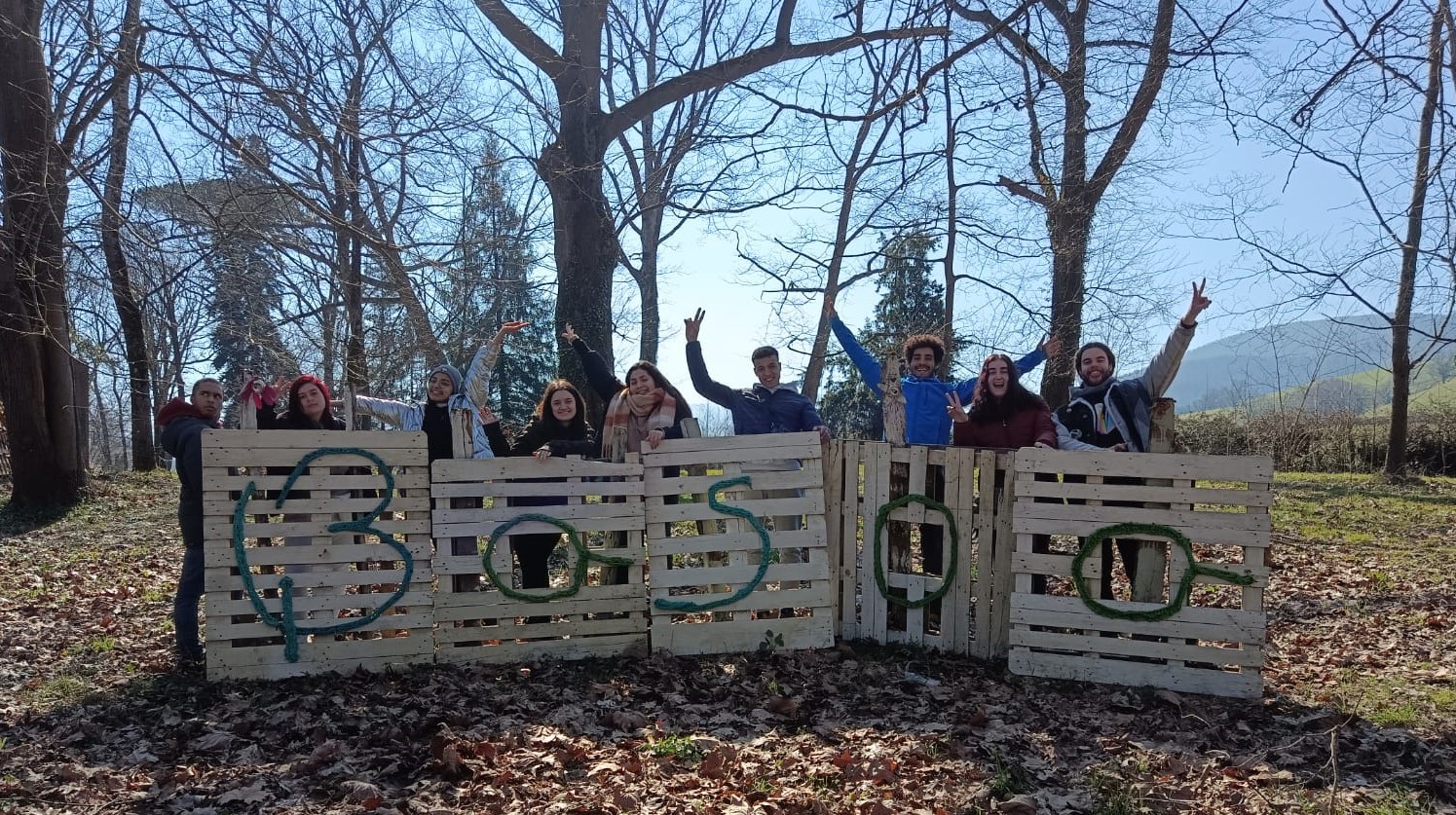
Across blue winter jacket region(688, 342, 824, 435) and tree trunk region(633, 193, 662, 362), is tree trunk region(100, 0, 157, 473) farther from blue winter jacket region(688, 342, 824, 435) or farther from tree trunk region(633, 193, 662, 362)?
tree trunk region(633, 193, 662, 362)

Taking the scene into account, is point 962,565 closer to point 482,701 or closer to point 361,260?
point 482,701

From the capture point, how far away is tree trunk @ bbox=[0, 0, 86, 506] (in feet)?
35.1

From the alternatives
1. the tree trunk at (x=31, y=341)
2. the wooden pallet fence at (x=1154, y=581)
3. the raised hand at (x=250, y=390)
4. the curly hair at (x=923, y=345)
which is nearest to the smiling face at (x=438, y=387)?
the raised hand at (x=250, y=390)

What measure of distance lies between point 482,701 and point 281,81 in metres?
5.42

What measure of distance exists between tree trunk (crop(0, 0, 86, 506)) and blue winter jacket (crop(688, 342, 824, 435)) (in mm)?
8387

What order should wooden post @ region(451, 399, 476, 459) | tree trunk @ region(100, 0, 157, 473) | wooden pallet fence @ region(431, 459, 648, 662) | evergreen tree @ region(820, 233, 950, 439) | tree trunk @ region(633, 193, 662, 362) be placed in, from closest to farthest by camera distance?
wooden pallet fence @ region(431, 459, 648, 662), wooden post @ region(451, 399, 476, 459), tree trunk @ region(100, 0, 157, 473), evergreen tree @ region(820, 233, 950, 439), tree trunk @ region(633, 193, 662, 362)

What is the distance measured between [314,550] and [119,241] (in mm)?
4679

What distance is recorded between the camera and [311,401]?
20.6 ft

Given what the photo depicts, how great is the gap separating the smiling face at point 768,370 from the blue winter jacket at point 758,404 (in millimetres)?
47

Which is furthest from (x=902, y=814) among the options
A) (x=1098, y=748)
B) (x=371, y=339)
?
(x=371, y=339)

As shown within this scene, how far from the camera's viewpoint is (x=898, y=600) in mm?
6262

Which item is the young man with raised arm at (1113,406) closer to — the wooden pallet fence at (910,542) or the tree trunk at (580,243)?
the wooden pallet fence at (910,542)

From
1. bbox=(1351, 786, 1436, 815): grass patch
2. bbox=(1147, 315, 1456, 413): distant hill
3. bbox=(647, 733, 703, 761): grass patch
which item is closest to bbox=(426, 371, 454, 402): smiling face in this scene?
bbox=(647, 733, 703, 761): grass patch

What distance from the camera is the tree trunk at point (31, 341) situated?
10711 millimetres
